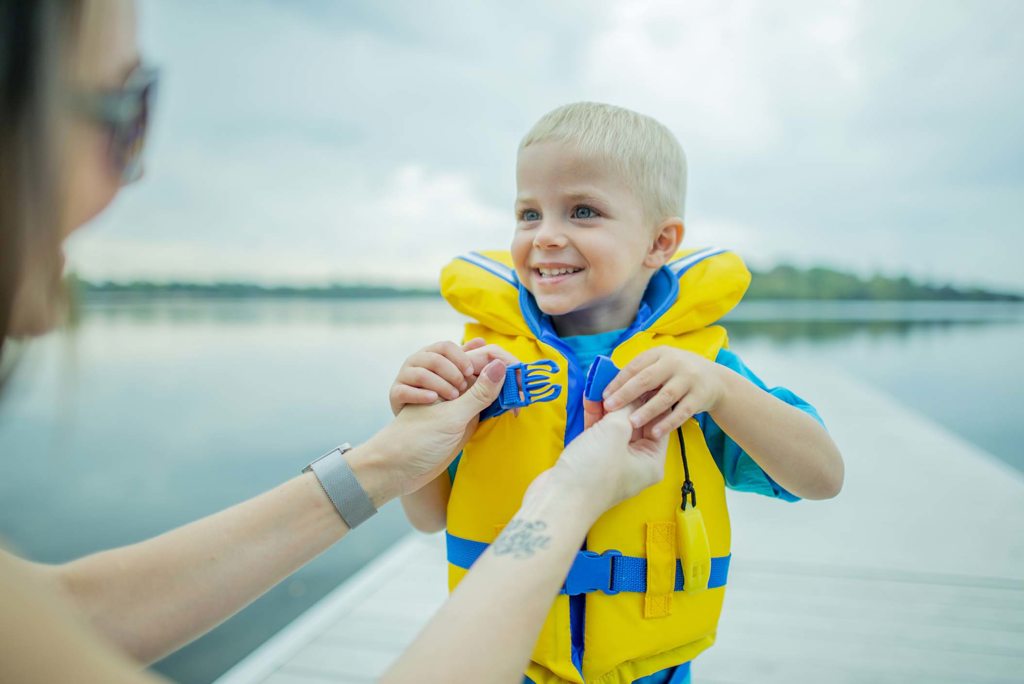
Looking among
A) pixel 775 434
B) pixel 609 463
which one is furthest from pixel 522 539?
pixel 775 434

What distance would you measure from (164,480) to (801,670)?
6319 millimetres

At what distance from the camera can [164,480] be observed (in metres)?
6.89

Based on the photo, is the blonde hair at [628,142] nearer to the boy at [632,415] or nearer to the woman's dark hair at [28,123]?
the boy at [632,415]

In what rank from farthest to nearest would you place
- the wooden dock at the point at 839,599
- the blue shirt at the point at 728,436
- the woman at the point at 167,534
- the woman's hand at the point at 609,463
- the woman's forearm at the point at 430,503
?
the wooden dock at the point at 839,599
the woman's forearm at the point at 430,503
the blue shirt at the point at 728,436
the woman's hand at the point at 609,463
the woman at the point at 167,534

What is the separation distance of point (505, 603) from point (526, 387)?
1.81ft

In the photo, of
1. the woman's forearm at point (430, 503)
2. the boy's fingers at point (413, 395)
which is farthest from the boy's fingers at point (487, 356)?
the woman's forearm at point (430, 503)

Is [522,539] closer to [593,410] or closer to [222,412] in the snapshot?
[593,410]

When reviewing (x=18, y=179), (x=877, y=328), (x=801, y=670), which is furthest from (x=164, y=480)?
(x=877, y=328)

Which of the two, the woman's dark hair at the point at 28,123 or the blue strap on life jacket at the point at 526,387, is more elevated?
the woman's dark hair at the point at 28,123

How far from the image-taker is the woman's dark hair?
0.63 meters

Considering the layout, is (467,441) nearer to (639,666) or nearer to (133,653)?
(639,666)

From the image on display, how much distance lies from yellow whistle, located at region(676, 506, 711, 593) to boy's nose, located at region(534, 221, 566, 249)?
0.58m

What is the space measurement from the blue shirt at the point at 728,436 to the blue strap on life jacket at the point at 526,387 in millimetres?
137

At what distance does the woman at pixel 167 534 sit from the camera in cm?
63
